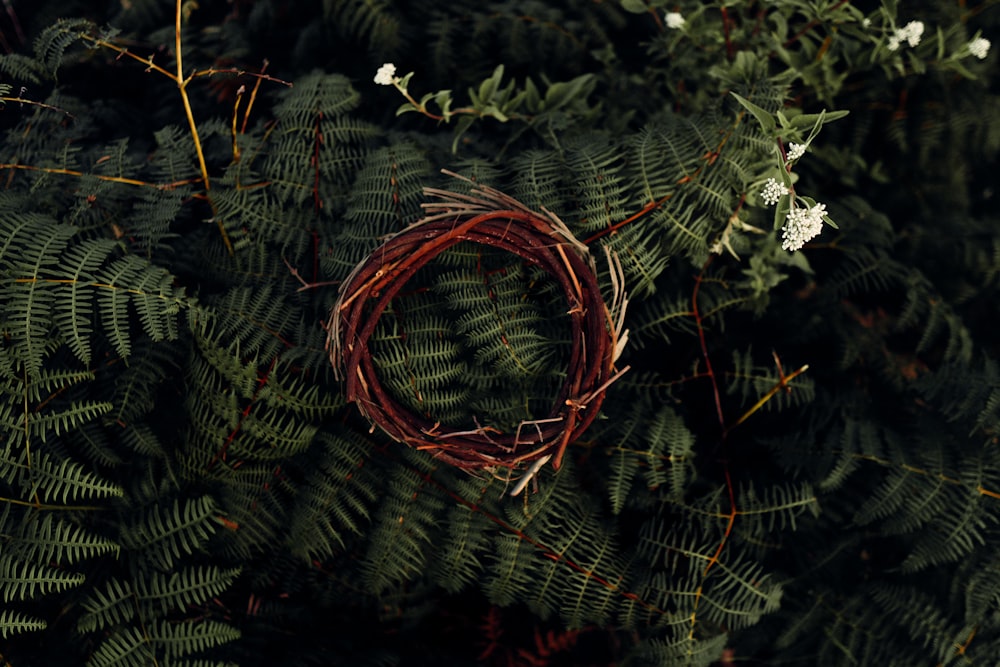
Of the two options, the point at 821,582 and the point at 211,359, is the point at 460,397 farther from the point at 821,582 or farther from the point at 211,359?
the point at 821,582

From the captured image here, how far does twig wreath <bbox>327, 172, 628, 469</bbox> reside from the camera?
5.16 ft

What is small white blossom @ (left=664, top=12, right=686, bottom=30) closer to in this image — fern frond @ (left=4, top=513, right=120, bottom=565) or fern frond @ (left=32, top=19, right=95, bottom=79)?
fern frond @ (left=32, top=19, right=95, bottom=79)

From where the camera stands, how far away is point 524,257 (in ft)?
5.45

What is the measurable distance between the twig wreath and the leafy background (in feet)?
0.37

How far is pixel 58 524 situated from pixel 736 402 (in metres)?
1.85

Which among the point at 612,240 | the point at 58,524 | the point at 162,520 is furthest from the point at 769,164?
the point at 58,524

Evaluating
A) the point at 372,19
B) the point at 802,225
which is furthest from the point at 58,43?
the point at 802,225

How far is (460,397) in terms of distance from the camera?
1.71 meters

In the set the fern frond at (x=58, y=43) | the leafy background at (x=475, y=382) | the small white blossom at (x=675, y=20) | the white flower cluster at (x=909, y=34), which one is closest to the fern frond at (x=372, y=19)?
the leafy background at (x=475, y=382)

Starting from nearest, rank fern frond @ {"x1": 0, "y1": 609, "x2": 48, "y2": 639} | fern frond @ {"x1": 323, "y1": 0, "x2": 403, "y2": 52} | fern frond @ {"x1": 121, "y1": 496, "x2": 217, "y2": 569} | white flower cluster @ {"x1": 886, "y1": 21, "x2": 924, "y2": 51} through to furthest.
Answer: fern frond @ {"x1": 0, "y1": 609, "x2": 48, "y2": 639}
fern frond @ {"x1": 121, "y1": 496, "x2": 217, "y2": 569}
white flower cluster @ {"x1": 886, "y1": 21, "x2": 924, "y2": 51}
fern frond @ {"x1": 323, "y1": 0, "x2": 403, "y2": 52}

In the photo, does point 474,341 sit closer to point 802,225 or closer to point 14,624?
point 802,225

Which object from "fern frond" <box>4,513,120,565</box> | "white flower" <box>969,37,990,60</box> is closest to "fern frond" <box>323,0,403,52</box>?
"fern frond" <box>4,513,120,565</box>

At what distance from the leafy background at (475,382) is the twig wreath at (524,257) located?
4.5 inches

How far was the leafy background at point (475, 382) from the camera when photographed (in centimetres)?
170
